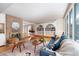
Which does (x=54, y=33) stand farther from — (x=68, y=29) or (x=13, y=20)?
(x=13, y=20)

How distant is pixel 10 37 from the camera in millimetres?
1822

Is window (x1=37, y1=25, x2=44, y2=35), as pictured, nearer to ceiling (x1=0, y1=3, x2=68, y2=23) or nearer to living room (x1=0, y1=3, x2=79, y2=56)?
living room (x1=0, y1=3, x2=79, y2=56)

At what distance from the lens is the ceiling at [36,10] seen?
178cm

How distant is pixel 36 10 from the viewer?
1863mm

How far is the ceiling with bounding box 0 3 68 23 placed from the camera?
5.83ft

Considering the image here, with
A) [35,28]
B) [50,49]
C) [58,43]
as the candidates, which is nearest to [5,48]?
[35,28]

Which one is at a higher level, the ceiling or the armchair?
the ceiling

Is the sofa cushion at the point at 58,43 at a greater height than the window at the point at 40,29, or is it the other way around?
the window at the point at 40,29

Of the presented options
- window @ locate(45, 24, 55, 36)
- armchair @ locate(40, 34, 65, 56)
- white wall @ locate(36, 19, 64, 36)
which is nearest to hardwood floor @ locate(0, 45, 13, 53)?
armchair @ locate(40, 34, 65, 56)

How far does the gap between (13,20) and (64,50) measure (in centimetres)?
95

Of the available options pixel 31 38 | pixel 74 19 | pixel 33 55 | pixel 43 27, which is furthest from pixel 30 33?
pixel 74 19

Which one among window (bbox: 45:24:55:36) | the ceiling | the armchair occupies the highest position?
the ceiling

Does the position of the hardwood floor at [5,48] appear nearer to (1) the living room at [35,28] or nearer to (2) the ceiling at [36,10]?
(1) the living room at [35,28]

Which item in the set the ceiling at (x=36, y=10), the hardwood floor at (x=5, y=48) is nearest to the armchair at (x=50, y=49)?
the ceiling at (x=36, y=10)
